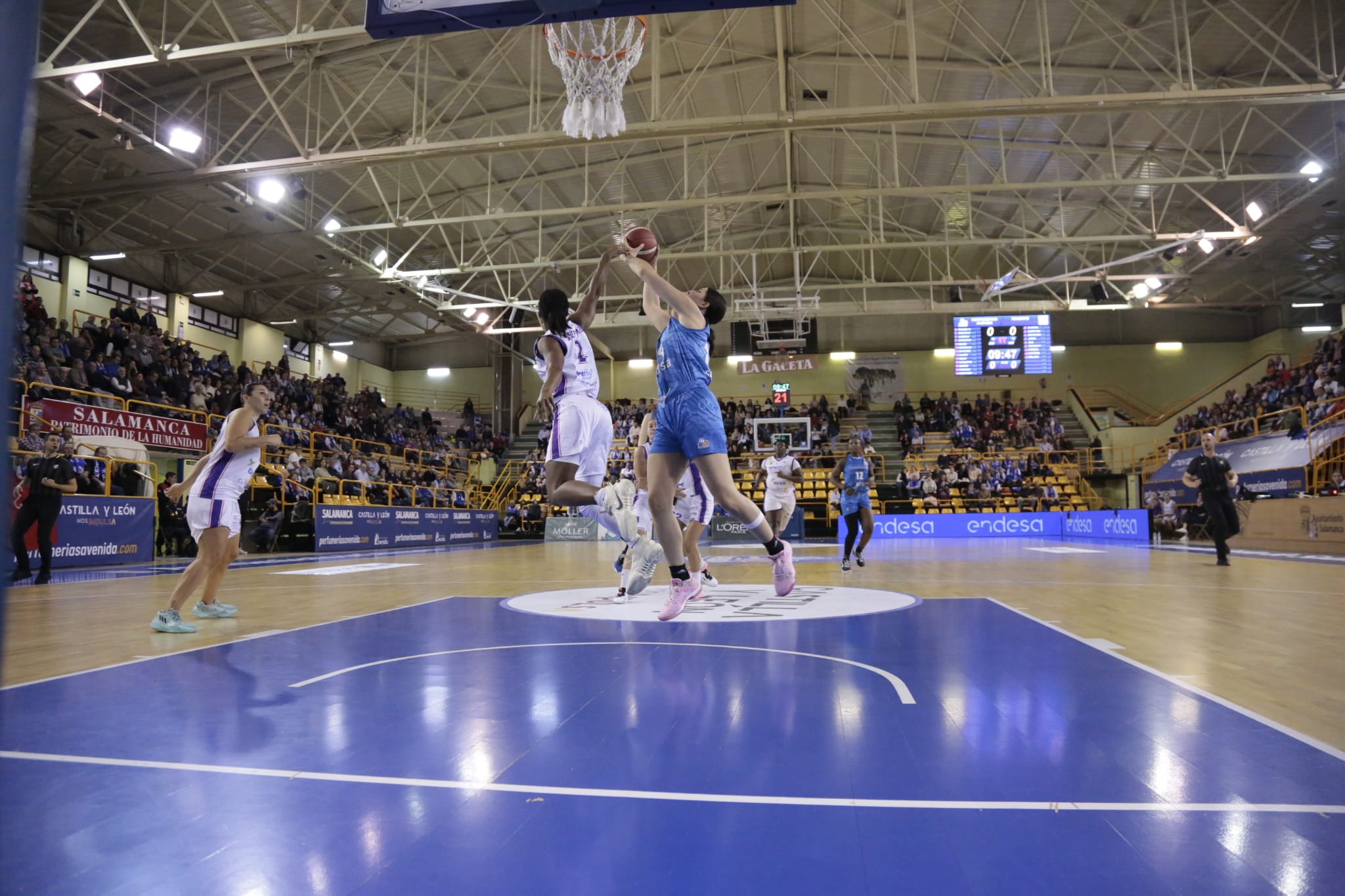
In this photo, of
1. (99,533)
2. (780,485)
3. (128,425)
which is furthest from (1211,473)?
(128,425)

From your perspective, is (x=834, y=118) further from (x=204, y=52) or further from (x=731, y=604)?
(x=731, y=604)

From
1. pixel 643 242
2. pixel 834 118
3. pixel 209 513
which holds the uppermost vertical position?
pixel 834 118

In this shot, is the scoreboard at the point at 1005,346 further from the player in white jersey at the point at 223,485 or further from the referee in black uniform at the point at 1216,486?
the player in white jersey at the point at 223,485

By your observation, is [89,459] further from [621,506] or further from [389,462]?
[389,462]

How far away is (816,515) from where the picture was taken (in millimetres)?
26297

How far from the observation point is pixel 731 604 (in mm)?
6836

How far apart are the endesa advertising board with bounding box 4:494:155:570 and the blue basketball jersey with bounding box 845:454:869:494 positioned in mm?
10747

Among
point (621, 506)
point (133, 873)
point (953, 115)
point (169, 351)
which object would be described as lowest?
point (133, 873)

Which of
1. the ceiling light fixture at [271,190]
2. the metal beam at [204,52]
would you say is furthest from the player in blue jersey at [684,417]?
the ceiling light fixture at [271,190]

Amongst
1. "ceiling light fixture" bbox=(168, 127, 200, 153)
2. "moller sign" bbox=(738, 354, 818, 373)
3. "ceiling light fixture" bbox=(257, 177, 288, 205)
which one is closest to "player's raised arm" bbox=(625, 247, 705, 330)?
"ceiling light fixture" bbox=(168, 127, 200, 153)

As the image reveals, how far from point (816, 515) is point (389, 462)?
44.3ft

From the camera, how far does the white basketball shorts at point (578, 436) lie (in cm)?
574

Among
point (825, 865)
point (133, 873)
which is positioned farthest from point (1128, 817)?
point (133, 873)

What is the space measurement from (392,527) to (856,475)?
13.4m
